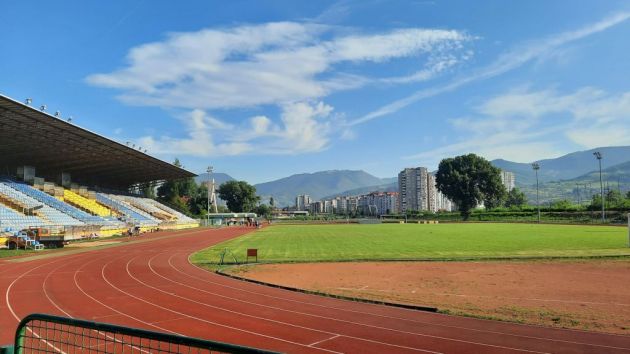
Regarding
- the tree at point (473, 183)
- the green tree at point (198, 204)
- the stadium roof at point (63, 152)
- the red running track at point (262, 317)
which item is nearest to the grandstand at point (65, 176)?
the stadium roof at point (63, 152)

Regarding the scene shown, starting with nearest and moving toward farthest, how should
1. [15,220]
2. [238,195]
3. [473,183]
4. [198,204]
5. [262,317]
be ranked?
1. [262,317]
2. [15,220]
3. [473,183]
4. [198,204]
5. [238,195]

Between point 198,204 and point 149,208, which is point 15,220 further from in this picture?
point 198,204

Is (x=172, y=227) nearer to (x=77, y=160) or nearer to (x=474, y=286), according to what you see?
(x=77, y=160)

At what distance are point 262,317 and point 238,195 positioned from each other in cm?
12574

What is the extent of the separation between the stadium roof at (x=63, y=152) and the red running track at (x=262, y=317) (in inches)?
978

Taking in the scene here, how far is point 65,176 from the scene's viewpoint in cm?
6309

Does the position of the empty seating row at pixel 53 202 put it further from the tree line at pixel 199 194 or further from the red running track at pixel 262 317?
the tree line at pixel 199 194

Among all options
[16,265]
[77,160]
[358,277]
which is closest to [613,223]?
[358,277]

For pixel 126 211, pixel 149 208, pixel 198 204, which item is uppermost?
pixel 198 204

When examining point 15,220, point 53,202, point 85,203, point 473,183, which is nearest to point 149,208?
point 85,203

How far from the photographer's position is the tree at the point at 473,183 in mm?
113875

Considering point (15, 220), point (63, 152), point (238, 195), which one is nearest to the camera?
point (15, 220)

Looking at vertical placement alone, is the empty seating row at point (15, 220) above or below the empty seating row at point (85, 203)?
below

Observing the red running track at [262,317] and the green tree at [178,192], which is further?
the green tree at [178,192]
